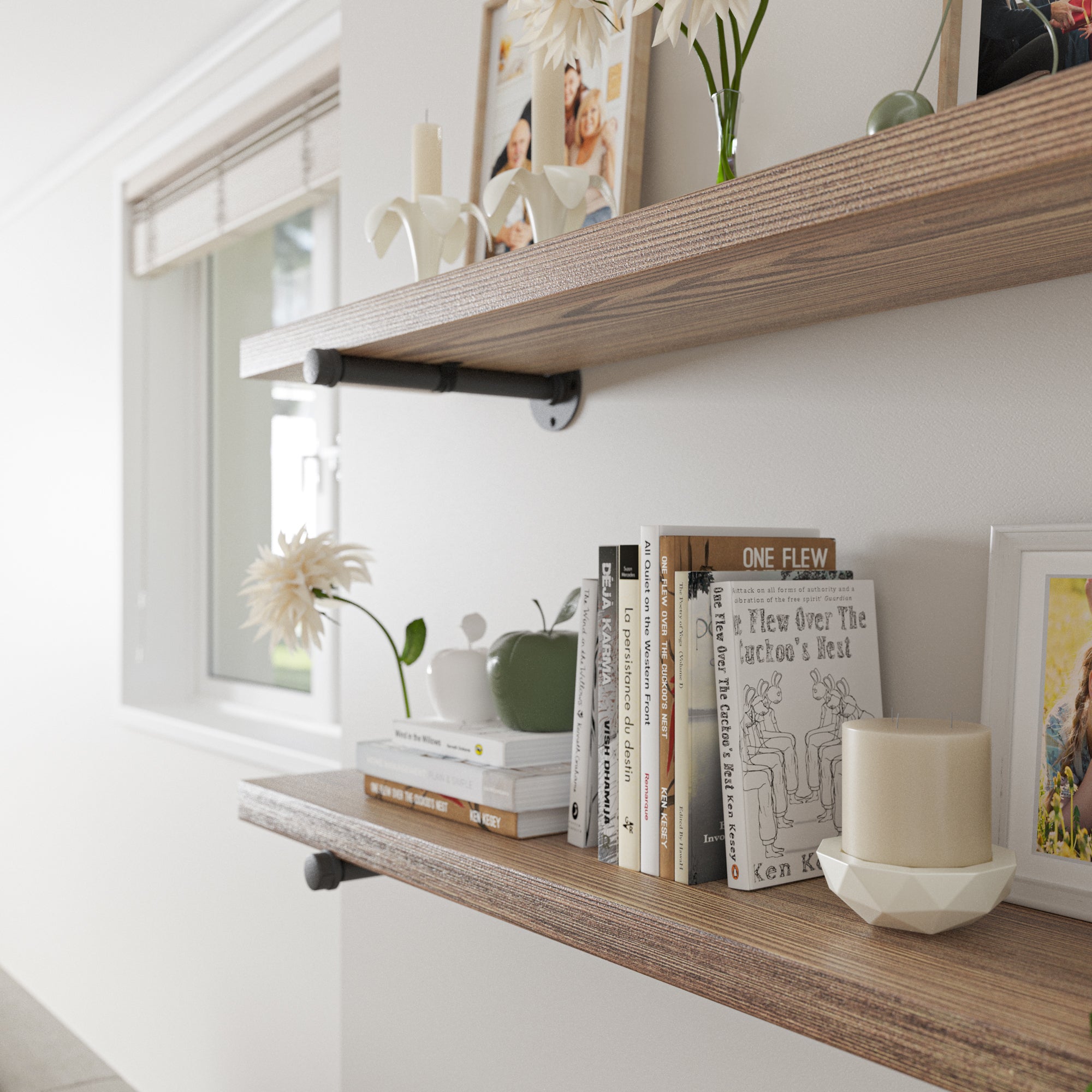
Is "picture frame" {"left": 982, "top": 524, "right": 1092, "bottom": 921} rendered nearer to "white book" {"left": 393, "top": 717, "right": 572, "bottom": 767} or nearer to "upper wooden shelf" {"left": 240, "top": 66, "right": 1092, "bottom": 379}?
"upper wooden shelf" {"left": 240, "top": 66, "right": 1092, "bottom": 379}

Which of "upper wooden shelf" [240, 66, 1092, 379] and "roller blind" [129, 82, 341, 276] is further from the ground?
"roller blind" [129, 82, 341, 276]

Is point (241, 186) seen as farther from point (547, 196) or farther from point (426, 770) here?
point (426, 770)

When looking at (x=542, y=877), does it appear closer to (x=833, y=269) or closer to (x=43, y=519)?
(x=833, y=269)

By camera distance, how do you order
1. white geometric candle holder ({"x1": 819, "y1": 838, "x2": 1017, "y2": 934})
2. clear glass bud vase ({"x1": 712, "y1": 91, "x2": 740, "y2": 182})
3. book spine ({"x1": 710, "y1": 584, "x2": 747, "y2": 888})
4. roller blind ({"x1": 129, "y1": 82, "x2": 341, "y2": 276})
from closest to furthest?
1. white geometric candle holder ({"x1": 819, "y1": 838, "x2": 1017, "y2": 934})
2. book spine ({"x1": 710, "y1": 584, "x2": 747, "y2": 888})
3. clear glass bud vase ({"x1": 712, "y1": 91, "x2": 740, "y2": 182})
4. roller blind ({"x1": 129, "y1": 82, "x2": 341, "y2": 276})

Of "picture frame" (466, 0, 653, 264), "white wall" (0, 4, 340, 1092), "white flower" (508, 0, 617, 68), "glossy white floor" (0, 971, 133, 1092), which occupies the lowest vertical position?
"glossy white floor" (0, 971, 133, 1092)

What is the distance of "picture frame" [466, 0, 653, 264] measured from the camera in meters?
1.04

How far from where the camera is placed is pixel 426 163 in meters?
1.07

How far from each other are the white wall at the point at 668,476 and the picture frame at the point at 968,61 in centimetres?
5

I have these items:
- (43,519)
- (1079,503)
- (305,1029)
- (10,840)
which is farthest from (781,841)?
(10,840)

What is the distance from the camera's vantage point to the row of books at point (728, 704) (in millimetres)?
716

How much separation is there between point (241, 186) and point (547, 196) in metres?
1.36

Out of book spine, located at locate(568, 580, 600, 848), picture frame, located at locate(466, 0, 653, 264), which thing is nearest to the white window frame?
picture frame, located at locate(466, 0, 653, 264)

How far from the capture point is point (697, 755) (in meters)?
0.72

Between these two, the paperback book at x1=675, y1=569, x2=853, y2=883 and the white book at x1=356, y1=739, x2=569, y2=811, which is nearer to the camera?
the paperback book at x1=675, y1=569, x2=853, y2=883
